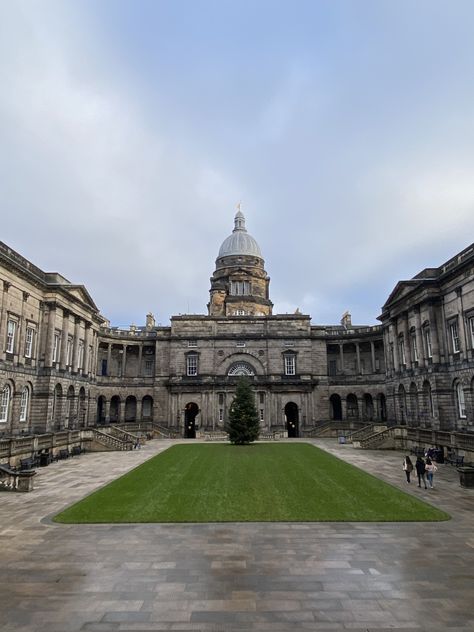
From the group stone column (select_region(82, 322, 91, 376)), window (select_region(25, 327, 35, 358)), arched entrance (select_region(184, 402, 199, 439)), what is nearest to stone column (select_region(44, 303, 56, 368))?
window (select_region(25, 327, 35, 358))

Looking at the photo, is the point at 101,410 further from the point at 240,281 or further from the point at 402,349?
the point at 402,349

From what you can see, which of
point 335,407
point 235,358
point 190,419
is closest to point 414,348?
point 335,407

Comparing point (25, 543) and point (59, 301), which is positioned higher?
point (59, 301)

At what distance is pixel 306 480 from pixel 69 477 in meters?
12.9

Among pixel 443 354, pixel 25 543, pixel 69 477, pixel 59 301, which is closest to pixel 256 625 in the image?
pixel 25 543

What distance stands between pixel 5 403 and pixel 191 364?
2780cm

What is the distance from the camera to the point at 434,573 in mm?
10352

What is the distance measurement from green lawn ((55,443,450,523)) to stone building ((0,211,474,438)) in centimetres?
1336

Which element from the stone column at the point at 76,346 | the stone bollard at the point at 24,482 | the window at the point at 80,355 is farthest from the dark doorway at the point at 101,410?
the stone bollard at the point at 24,482

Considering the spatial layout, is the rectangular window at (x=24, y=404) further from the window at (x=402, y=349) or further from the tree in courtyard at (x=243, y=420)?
the window at (x=402, y=349)

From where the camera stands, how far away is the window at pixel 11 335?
33.5 meters

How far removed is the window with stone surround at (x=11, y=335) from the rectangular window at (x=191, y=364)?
26.7 metres

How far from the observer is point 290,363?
58.5 meters

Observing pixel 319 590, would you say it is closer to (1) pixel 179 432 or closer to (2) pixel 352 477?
(2) pixel 352 477
